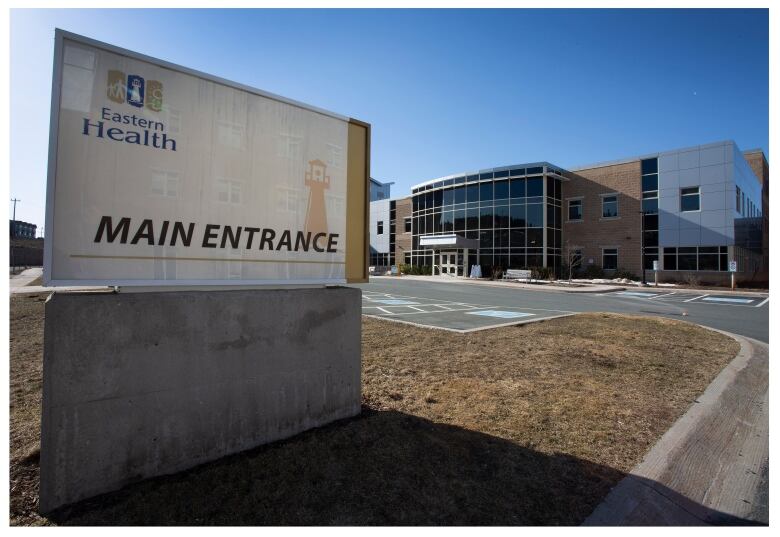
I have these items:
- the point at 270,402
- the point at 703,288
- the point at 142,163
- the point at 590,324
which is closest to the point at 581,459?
the point at 270,402

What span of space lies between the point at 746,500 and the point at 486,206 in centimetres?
3738

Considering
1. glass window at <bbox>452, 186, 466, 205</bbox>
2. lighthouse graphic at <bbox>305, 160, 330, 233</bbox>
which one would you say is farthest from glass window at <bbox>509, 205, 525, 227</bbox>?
lighthouse graphic at <bbox>305, 160, 330, 233</bbox>

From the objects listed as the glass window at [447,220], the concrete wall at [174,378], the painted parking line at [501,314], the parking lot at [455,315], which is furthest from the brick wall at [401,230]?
the concrete wall at [174,378]

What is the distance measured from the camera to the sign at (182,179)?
2.64 m

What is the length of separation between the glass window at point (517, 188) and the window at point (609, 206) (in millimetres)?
6970

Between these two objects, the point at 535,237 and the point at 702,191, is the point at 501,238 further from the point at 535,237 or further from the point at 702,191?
the point at 702,191

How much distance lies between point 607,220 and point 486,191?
10851mm

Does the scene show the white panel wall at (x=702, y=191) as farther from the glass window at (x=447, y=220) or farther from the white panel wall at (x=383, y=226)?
the white panel wall at (x=383, y=226)

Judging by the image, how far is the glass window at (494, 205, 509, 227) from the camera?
37688 millimetres

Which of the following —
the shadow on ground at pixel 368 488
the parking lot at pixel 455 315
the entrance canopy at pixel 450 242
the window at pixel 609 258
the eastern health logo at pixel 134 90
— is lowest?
the shadow on ground at pixel 368 488

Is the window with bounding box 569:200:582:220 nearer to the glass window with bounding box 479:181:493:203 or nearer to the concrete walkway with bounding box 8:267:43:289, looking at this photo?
the glass window with bounding box 479:181:493:203

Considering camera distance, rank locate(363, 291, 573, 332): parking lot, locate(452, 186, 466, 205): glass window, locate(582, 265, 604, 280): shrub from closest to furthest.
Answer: locate(363, 291, 573, 332): parking lot
locate(582, 265, 604, 280): shrub
locate(452, 186, 466, 205): glass window

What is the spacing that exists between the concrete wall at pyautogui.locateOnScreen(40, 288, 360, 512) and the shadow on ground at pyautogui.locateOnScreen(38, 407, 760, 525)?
18 centimetres

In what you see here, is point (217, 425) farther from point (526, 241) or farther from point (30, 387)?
point (526, 241)
